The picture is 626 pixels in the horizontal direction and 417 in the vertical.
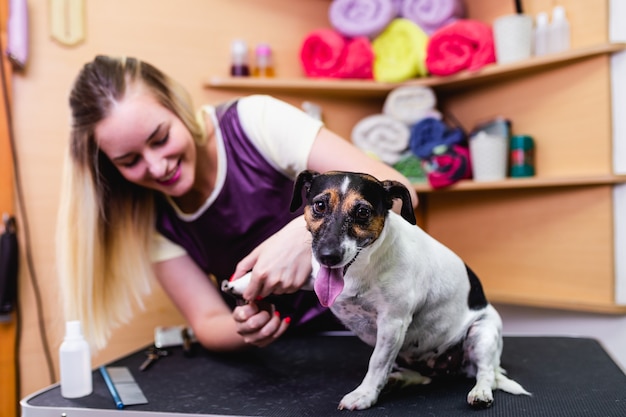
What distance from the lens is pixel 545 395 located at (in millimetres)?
809

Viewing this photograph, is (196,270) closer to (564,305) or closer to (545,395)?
(545,395)

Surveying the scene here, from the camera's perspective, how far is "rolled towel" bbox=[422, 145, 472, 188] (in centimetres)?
175

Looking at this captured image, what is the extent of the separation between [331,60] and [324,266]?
4.23ft

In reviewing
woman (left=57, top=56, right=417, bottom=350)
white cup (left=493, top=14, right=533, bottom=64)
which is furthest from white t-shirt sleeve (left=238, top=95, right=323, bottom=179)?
white cup (left=493, top=14, right=533, bottom=64)

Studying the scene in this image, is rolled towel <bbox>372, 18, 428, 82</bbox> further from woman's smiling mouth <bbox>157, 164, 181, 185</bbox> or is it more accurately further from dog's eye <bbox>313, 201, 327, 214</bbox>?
dog's eye <bbox>313, 201, 327, 214</bbox>

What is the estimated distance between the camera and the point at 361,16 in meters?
1.85

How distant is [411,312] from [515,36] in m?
1.19

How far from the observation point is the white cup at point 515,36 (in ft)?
5.35

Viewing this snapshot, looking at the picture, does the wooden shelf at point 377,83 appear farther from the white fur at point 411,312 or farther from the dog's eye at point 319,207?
the dog's eye at point 319,207

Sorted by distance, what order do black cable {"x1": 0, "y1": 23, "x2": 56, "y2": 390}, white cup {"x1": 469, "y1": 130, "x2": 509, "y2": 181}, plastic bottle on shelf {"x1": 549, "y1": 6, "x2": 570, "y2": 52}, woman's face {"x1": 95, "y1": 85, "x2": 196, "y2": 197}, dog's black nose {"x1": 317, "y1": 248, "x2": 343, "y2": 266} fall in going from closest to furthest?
dog's black nose {"x1": 317, "y1": 248, "x2": 343, "y2": 266}
woman's face {"x1": 95, "y1": 85, "x2": 196, "y2": 197}
black cable {"x1": 0, "y1": 23, "x2": 56, "y2": 390}
plastic bottle on shelf {"x1": 549, "y1": 6, "x2": 570, "y2": 52}
white cup {"x1": 469, "y1": 130, "x2": 509, "y2": 181}

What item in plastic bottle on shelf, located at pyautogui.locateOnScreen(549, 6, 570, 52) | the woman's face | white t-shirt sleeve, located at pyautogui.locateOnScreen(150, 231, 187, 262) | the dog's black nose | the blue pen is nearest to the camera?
the dog's black nose

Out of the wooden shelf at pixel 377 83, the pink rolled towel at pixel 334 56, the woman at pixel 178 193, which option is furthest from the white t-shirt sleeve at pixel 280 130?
the pink rolled towel at pixel 334 56

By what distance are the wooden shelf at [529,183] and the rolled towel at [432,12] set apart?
52 cm

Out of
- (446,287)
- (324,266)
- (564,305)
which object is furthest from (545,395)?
(564,305)
